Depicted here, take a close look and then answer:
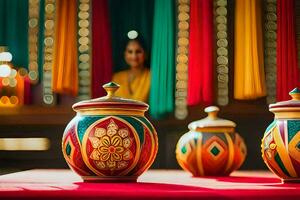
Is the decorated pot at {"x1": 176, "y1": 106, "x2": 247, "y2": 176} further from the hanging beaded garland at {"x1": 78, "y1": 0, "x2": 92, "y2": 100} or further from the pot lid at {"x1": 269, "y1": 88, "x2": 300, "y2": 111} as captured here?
the hanging beaded garland at {"x1": 78, "y1": 0, "x2": 92, "y2": 100}

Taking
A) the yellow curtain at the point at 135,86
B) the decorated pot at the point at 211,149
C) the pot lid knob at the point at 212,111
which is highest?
the yellow curtain at the point at 135,86

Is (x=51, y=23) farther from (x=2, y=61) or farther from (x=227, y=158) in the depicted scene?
(x=227, y=158)

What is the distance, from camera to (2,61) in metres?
3.71

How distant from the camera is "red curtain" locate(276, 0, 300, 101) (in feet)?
11.2

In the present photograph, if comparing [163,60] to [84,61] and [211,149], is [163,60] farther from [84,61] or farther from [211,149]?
[211,149]

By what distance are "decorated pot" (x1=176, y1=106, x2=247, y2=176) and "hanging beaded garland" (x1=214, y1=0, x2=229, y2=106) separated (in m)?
2.06

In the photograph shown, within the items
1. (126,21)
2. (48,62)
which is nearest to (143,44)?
(126,21)

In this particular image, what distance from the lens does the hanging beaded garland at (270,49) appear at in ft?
11.4

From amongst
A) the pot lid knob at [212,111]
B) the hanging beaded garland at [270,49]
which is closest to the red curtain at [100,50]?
the hanging beaded garland at [270,49]

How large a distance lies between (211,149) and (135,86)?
7.44 feet

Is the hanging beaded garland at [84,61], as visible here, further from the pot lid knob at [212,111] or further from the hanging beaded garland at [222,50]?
the pot lid knob at [212,111]

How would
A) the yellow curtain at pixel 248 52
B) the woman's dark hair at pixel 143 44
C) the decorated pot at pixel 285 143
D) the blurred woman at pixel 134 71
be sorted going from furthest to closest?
the woman's dark hair at pixel 143 44 < the blurred woman at pixel 134 71 < the yellow curtain at pixel 248 52 < the decorated pot at pixel 285 143

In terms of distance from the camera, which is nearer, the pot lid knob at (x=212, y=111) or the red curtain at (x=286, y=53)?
the pot lid knob at (x=212, y=111)

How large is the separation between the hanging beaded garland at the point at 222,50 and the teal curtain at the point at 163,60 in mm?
275
